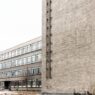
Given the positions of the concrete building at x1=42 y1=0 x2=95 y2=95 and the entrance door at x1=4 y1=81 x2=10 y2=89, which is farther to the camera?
the entrance door at x1=4 y1=81 x2=10 y2=89

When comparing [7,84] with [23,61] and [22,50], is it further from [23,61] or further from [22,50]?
[22,50]

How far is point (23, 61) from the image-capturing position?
71500 mm

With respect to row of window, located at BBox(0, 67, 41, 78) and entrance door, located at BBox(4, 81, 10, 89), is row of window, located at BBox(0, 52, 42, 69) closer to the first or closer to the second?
row of window, located at BBox(0, 67, 41, 78)

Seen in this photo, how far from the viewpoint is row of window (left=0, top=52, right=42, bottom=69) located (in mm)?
64575

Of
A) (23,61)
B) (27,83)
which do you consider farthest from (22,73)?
(27,83)

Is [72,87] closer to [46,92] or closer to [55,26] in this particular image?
[46,92]

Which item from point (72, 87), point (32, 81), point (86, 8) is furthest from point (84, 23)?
point (32, 81)

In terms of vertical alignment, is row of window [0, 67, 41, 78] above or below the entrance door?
above

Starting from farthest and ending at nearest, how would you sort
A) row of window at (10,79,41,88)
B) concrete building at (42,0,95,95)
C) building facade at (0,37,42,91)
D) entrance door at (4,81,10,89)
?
entrance door at (4,81,10,89) → building facade at (0,37,42,91) → row of window at (10,79,41,88) → concrete building at (42,0,95,95)

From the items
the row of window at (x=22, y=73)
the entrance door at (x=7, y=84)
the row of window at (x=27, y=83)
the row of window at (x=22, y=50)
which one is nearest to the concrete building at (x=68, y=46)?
the row of window at (x=27, y=83)

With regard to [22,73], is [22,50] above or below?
above

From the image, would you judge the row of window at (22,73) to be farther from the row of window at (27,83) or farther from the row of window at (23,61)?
the row of window at (23,61)

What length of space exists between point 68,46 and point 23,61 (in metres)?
30.8

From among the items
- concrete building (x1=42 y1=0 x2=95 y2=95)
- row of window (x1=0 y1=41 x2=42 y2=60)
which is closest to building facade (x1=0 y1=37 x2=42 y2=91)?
row of window (x1=0 y1=41 x2=42 y2=60)
